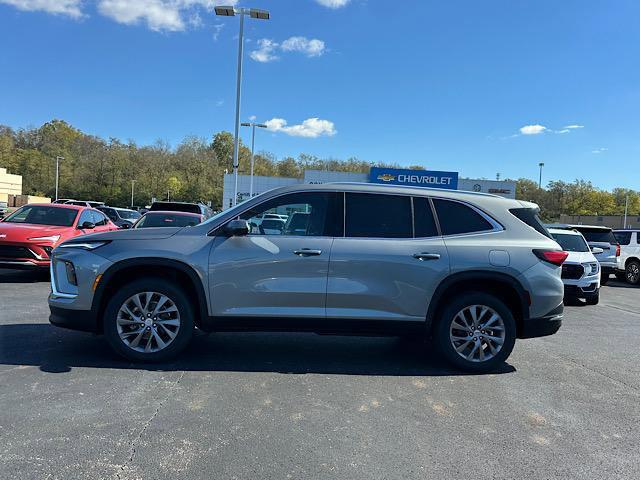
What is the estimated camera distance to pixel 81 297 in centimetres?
491

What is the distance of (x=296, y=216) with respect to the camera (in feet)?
16.8

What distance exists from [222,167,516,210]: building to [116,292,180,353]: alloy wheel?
15384mm

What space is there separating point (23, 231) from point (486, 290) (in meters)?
8.87

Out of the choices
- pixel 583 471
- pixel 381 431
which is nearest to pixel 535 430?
pixel 583 471

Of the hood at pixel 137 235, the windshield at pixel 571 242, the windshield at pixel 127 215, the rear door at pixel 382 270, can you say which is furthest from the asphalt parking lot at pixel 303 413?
the windshield at pixel 127 215

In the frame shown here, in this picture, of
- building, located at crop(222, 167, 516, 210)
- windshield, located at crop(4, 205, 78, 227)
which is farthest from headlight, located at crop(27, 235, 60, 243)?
building, located at crop(222, 167, 516, 210)

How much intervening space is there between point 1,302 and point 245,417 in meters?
5.94

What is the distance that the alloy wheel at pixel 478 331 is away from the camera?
5.21 m

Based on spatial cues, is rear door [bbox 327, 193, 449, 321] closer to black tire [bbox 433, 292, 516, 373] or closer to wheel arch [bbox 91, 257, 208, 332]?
black tire [bbox 433, 292, 516, 373]

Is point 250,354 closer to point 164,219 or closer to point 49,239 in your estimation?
point 49,239

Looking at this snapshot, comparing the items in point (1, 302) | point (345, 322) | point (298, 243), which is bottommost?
point (1, 302)

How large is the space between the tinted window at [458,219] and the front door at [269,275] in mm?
1288

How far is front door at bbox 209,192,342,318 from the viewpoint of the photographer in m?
4.91

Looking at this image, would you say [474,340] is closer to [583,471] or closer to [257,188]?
[583,471]
